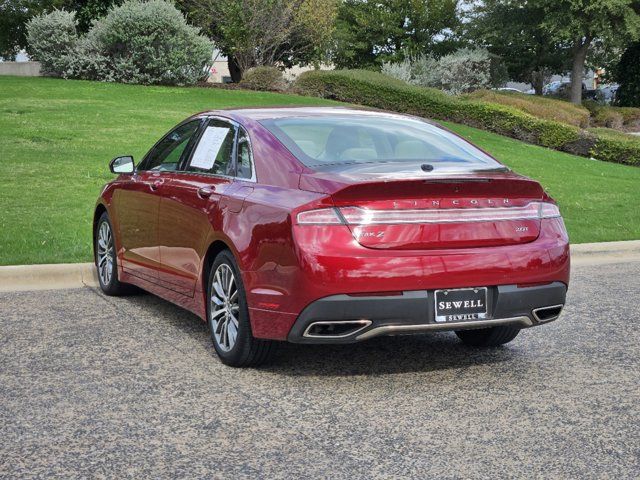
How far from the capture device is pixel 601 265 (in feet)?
35.6

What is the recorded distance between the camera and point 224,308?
20.3ft

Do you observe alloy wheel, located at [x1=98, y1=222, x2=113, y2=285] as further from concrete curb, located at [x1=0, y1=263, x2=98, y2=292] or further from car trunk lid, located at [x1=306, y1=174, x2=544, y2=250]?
car trunk lid, located at [x1=306, y1=174, x2=544, y2=250]

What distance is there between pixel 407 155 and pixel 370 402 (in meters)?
1.75

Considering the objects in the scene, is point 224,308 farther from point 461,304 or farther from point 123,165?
point 123,165

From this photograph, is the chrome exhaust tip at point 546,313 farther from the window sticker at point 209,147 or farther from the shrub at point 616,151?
the shrub at point 616,151

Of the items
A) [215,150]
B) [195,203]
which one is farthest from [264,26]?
[195,203]

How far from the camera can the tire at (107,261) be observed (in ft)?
27.5

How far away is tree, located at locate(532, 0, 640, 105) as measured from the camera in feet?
133

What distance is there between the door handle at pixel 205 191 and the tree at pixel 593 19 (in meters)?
36.5

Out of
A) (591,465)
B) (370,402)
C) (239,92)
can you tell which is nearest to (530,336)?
(370,402)

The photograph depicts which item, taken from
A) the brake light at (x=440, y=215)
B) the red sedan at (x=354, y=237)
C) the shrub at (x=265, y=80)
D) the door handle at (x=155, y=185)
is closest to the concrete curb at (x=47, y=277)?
the door handle at (x=155, y=185)

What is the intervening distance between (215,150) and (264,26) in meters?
25.4

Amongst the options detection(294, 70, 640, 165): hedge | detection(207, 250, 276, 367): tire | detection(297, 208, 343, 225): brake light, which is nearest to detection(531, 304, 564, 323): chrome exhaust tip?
detection(297, 208, 343, 225): brake light

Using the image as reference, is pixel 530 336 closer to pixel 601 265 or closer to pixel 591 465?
pixel 591 465
